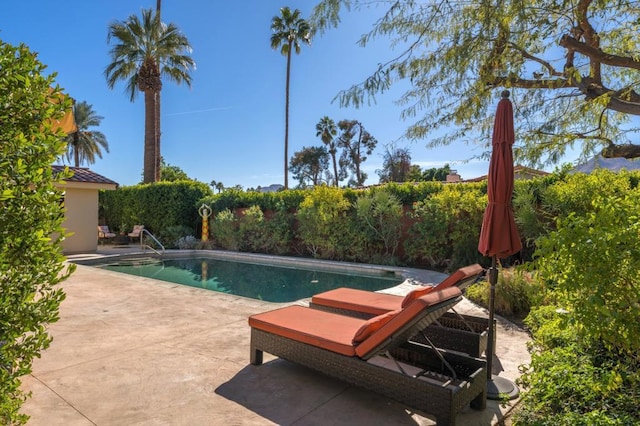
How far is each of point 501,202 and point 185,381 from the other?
3582mm

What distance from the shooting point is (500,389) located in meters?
3.61

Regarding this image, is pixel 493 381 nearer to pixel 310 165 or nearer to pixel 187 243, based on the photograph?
pixel 187 243

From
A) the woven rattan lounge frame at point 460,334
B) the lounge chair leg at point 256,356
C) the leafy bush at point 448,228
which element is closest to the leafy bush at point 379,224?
the leafy bush at point 448,228

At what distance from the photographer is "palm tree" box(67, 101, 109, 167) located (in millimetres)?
40750

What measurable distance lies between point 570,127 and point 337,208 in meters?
8.14

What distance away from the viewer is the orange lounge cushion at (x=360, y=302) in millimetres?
4754

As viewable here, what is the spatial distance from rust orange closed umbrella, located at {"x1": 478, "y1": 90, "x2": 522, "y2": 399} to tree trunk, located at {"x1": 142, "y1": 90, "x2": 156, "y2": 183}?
20.2 meters

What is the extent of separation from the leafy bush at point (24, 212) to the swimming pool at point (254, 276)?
646cm

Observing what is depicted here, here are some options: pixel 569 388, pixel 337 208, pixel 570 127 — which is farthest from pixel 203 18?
pixel 569 388

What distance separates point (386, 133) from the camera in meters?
7.18

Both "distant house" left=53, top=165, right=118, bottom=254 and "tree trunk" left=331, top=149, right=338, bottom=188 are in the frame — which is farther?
"tree trunk" left=331, top=149, right=338, bottom=188

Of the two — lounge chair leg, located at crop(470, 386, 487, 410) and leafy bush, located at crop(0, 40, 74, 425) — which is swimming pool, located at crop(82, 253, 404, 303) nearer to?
lounge chair leg, located at crop(470, 386, 487, 410)

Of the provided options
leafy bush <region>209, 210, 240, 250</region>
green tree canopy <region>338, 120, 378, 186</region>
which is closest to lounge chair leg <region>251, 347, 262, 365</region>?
leafy bush <region>209, 210, 240, 250</region>

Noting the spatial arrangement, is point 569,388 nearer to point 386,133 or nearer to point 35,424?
point 35,424
